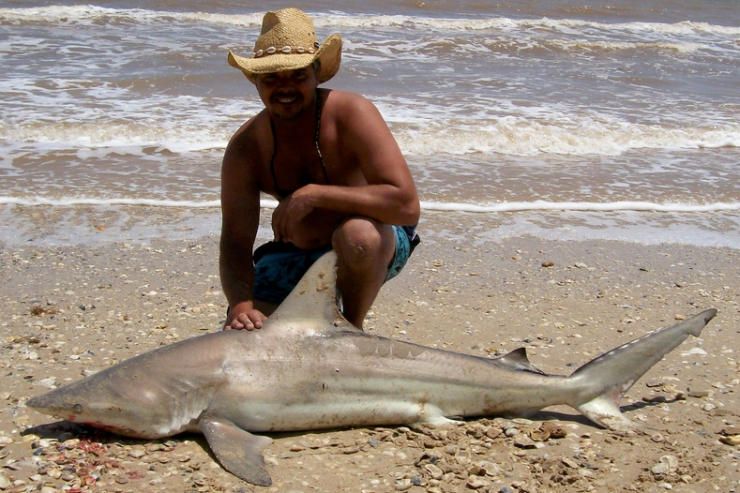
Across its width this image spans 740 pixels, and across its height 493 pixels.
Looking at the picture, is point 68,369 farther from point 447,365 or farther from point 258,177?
point 447,365

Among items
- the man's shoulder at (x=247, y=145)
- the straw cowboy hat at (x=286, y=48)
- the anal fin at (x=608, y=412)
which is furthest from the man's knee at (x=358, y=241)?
the anal fin at (x=608, y=412)

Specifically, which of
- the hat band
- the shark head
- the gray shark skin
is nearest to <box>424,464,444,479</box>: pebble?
the gray shark skin

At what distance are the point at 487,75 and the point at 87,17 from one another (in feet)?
27.6

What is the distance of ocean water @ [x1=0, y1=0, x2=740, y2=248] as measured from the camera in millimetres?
6871

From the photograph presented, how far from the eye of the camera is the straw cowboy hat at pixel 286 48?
3.34 meters

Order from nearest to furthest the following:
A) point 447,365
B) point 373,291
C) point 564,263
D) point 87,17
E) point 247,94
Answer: point 447,365 → point 373,291 → point 564,263 → point 247,94 → point 87,17

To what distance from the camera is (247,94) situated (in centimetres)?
1152

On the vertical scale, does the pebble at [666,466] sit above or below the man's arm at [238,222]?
below

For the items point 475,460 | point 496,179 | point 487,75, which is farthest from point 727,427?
point 487,75

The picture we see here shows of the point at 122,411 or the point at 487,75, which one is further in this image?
the point at 487,75

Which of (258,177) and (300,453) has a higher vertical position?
(258,177)

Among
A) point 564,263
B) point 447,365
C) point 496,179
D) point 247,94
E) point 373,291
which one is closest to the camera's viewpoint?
point 447,365

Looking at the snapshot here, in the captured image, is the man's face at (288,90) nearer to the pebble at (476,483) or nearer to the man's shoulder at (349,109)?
the man's shoulder at (349,109)

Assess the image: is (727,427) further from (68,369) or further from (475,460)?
(68,369)
